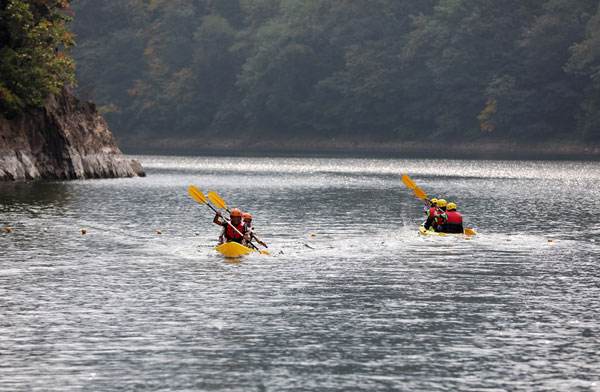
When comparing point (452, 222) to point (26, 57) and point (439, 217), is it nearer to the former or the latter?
point (439, 217)

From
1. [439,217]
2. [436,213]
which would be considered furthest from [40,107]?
[439,217]

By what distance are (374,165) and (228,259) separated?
327ft

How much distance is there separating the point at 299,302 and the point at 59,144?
212 feet

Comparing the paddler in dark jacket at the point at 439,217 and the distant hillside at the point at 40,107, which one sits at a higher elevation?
the distant hillside at the point at 40,107

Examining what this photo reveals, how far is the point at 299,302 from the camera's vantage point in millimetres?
32656

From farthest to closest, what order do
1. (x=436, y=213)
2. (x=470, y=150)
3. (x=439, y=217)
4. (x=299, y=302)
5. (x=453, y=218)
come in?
(x=470, y=150) < (x=436, y=213) < (x=439, y=217) < (x=453, y=218) < (x=299, y=302)

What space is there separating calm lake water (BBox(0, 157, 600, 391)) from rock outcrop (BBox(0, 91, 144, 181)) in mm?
19721

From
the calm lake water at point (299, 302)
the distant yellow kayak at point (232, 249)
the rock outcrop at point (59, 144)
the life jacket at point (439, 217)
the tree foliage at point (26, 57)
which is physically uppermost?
the tree foliage at point (26, 57)

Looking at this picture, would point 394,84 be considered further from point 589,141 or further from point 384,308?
point 384,308

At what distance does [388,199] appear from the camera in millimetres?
80938

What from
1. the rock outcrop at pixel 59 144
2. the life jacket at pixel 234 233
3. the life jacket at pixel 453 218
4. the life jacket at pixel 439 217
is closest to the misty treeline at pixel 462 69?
the rock outcrop at pixel 59 144

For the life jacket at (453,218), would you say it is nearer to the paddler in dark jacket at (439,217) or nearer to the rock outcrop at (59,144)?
the paddler in dark jacket at (439,217)

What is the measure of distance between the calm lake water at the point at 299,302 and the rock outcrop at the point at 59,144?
1972 centimetres

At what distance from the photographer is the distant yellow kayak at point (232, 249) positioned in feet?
144
